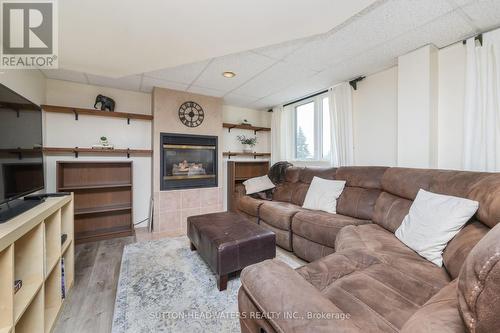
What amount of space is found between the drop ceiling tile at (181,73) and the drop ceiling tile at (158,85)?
0.43 ft

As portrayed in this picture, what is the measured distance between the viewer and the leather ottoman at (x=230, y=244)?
5.77 ft

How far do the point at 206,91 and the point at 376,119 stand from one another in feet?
8.37

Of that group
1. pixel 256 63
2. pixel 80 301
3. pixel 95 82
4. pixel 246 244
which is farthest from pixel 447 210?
pixel 95 82

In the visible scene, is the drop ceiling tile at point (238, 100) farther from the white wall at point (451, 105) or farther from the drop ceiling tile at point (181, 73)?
the white wall at point (451, 105)

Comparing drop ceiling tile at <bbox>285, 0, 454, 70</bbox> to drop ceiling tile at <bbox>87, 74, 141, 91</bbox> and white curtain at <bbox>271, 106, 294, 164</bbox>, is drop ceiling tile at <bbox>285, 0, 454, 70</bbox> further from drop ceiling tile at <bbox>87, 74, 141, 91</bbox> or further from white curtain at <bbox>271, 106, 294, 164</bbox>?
drop ceiling tile at <bbox>87, 74, 141, 91</bbox>

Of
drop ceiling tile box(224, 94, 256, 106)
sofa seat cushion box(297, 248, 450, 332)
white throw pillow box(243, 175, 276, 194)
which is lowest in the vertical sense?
sofa seat cushion box(297, 248, 450, 332)

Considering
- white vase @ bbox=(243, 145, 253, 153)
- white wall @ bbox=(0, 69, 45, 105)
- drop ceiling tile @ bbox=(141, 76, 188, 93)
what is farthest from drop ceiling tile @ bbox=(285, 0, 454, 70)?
white wall @ bbox=(0, 69, 45, 105)

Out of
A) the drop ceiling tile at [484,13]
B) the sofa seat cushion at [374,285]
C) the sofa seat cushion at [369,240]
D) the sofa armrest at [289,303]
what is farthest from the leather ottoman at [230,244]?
the drop ceiling tile at [484,13]

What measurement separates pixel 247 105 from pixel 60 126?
3.01 meters

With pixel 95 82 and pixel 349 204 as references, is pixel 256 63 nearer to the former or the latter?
pixel 349 204

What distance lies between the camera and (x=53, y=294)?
1.54 m

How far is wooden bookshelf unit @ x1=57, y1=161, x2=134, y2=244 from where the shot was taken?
2.91 meters

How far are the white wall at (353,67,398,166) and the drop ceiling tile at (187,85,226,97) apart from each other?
2.09 meters

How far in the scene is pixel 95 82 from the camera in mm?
3043
